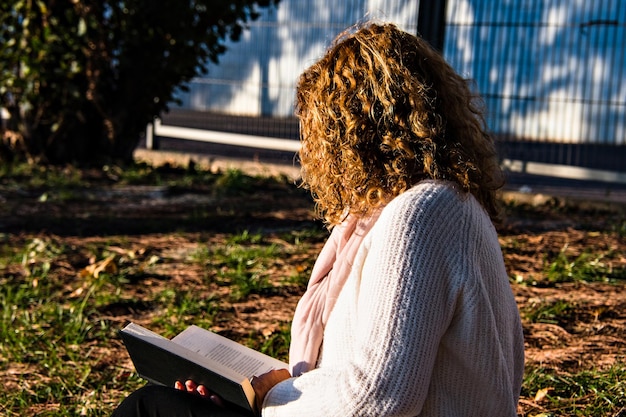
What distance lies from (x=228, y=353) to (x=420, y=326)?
74 centimetres

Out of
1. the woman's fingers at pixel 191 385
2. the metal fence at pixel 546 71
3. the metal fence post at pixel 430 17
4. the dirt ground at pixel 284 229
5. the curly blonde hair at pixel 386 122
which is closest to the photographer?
the curly blonde hair at pixel 386 122

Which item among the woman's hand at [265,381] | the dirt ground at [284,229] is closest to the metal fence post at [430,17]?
the dirt ground at [284,229]

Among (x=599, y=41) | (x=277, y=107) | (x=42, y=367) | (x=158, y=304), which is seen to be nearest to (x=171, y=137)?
(x=277, y=107)

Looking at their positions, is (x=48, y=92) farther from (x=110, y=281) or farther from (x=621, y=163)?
(x=621, y=163)

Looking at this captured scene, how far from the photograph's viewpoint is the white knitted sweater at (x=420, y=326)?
1895mm

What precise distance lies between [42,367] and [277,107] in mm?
5587

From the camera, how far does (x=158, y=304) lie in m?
4.41

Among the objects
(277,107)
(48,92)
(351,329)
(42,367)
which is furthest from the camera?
(277,107)

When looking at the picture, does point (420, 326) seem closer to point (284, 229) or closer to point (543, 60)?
point (284, 229)

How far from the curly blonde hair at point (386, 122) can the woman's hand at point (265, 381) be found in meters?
0.42

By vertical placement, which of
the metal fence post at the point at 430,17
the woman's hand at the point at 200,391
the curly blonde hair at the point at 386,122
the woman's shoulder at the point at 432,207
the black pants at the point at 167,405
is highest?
the metal fence post at the point at 430,17

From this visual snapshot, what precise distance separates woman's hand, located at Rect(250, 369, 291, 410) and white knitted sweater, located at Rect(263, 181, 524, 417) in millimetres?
37

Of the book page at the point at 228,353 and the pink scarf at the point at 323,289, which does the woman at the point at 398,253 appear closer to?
the pink scarf at the point at 323,289

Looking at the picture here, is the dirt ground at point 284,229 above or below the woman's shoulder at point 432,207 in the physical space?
below
